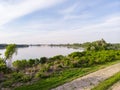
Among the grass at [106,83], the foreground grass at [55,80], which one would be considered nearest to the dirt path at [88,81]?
the grass at [106,83]

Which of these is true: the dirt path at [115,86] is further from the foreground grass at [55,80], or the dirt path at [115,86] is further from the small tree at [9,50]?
the small tree at [9,50]

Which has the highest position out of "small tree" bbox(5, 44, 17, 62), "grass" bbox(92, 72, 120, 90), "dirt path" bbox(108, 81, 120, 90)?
"small tree" bbox(5, 44, 17, 62)

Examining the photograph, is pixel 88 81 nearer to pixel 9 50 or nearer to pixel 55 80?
pixel 55 80

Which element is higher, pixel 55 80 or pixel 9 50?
pixel 9 50

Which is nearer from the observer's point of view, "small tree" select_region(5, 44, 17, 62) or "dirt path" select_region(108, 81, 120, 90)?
"dirt path" select_region(108, 81, 120, 90)

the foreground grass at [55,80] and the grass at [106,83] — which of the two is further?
the foreground grass at [55,80]

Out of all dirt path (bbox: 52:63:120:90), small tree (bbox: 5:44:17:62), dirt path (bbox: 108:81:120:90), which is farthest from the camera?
small tree (bbox: 5:44:17:62)

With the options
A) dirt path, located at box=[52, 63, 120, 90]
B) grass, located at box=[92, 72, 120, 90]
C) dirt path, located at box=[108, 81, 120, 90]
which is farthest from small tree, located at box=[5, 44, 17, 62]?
dirt path, located at box=[108, 81, 120, 90]

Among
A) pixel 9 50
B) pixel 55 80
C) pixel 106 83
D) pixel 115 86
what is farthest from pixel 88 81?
pixel 9 50

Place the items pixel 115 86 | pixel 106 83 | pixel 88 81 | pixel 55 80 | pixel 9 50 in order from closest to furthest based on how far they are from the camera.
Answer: pixel 115 86
pixel 106 83
pixel 88 81
pixel 55 80
pixel 9 50

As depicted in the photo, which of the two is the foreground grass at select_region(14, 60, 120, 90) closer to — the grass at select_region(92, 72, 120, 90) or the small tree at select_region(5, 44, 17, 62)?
the grass at select_region(92, 72, 120, 90)

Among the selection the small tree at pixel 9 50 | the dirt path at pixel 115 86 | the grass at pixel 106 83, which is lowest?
the dirt path at pixel 115 86

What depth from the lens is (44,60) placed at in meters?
24.5

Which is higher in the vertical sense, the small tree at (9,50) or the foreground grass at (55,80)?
the small tree at (9,50)
